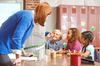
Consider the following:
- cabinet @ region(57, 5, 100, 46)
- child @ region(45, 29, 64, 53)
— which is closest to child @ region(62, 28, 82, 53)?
child @ region(45, 29, 64, 53)

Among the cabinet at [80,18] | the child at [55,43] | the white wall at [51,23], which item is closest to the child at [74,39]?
the child at [55,43]

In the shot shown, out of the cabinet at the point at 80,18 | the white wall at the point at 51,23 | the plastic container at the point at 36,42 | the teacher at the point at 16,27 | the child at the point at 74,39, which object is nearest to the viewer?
the teacher at the point at 16,27

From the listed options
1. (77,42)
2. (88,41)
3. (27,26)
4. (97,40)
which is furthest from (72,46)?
(97,40)

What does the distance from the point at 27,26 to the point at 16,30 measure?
84 mm

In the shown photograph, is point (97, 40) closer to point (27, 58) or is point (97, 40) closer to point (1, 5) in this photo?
point (1, 5)

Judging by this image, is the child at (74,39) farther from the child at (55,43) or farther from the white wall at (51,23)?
the white wall at (51,23)

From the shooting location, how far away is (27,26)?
3.26 ft

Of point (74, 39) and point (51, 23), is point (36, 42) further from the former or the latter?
point (51, 23)

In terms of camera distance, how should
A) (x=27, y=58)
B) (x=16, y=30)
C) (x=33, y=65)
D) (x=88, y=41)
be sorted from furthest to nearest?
(x=88, y=41) < (x=27, y=58) < (x=33, y=65) < (x=16, y=30)

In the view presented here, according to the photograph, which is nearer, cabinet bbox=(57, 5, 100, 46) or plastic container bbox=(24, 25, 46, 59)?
plastic container bbox=(24, 25, 46, 59)

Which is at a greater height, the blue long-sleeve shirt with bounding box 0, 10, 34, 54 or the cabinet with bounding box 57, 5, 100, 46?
the cabinet with bounding box 57, 5, 100, 46

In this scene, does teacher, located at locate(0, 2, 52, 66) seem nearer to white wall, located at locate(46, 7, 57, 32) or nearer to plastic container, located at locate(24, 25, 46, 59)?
plastic container, located at locate(24, 25, 46, 59)

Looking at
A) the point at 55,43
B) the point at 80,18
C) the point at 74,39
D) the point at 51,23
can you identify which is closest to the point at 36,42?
the point at 74,39

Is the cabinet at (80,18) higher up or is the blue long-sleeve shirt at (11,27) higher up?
the cabinet at (80,18)
